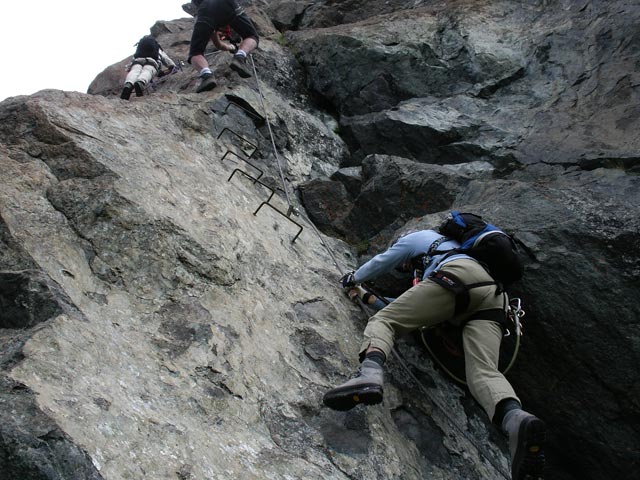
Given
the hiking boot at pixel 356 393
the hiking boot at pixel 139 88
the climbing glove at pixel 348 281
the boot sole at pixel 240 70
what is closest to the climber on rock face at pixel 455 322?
the hiking boot at pixel 356 393

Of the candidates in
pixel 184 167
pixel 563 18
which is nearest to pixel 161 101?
pixel 184 167

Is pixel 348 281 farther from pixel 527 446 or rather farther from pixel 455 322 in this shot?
pixel 527 446

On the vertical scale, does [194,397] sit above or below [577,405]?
below

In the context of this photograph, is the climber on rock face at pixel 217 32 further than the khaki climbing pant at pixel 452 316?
Yes

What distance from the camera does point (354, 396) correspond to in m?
4.55

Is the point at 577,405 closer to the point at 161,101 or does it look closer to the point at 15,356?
the point at 15,356

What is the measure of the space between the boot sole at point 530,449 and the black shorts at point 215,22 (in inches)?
334

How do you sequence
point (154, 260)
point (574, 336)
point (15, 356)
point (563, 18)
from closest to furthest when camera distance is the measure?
point (15, 356) → point (154, 260) → point (574, 336) → point (563, 18)

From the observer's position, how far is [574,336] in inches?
230

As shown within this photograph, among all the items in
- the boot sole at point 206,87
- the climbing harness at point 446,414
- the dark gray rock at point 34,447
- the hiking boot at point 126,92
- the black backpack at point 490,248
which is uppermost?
the black backpack at point 490,248

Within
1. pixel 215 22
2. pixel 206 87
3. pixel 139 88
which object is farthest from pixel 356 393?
pixel 215 22

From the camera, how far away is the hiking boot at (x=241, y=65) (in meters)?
10.3

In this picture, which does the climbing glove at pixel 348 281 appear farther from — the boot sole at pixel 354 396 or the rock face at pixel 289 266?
the boot sole at pixel 354 396

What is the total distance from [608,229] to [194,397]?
14.1 ft
